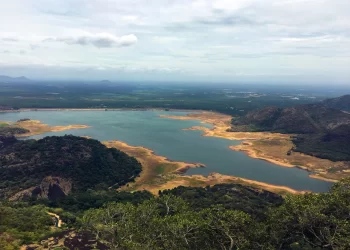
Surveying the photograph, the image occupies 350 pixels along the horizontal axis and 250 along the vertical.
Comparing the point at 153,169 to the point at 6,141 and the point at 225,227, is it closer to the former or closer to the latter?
the point at 6,141

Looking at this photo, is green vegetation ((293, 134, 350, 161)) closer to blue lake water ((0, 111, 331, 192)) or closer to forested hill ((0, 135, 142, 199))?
blue lake water ((0, 111, 331, 192))

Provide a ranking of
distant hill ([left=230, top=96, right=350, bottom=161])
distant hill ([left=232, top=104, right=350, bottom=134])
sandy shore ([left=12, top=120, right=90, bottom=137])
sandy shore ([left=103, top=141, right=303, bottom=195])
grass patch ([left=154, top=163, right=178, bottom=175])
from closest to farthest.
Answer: sandy shore ([left=103, top=141, right=303, bottom=195])
grass patch ([left=154, top=163, right=178, bottom=175])
distant hill ([left=230, top=96, right=350, bottom=161])
sandy shore ([left=12, top=120, right=90, bottom=137])
distant hill ([left=232, top=104, right=350, bottom=134])

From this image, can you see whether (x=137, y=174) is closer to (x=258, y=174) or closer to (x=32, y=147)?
(x=32, y=147)

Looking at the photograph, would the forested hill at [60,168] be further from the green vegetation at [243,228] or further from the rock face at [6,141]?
the green vegetation at [243,228]

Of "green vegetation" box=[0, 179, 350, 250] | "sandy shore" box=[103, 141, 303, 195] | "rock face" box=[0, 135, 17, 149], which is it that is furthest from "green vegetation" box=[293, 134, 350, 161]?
"rock face" box=[0, 135, 17, 149]

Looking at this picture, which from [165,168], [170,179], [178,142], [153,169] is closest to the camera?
[170,179]

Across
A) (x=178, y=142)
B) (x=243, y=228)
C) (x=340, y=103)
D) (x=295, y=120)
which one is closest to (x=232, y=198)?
(x=243, y=228)

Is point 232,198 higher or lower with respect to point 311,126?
lower
